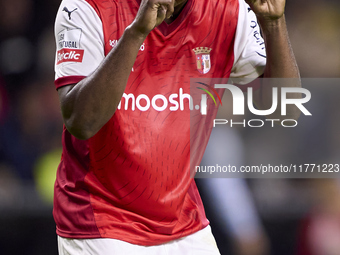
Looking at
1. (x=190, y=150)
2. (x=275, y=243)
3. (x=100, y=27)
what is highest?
(x=100, y=27)

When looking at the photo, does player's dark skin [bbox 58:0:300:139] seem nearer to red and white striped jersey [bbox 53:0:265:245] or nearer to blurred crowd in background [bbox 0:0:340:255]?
red and white striped jersey [bbox 53:0:265:245]

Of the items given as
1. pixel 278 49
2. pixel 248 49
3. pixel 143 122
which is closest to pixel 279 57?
pixel 278 49

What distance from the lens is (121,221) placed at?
1334 mm

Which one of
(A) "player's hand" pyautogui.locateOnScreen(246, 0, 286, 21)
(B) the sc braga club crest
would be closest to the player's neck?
(B) the sc braga club crest

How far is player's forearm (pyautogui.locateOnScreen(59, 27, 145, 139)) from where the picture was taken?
3.84ft

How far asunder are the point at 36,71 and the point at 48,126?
0.92 ft

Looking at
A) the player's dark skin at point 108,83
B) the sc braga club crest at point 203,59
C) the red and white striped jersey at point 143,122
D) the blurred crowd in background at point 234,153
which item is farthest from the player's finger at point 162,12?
the blurred crowd in background at point 234,153

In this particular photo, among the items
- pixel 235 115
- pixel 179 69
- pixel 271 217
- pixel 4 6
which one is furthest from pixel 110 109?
pixel 4 6

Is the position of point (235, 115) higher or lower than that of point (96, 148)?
lower

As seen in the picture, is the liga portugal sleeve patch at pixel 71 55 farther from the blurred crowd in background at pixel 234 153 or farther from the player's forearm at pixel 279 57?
the blurred crowd in background at pixel 234 153

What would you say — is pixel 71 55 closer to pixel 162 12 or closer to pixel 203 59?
pixel 162 12

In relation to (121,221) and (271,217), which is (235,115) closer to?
(271,217)

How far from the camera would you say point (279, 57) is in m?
1.40

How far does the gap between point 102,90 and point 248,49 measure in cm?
56
